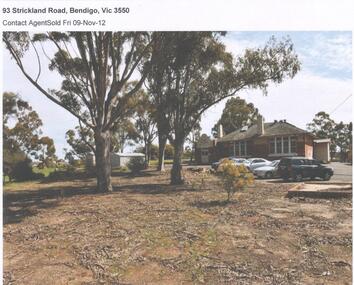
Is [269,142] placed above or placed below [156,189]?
above

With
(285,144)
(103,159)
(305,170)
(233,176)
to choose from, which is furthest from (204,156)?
(233,176)

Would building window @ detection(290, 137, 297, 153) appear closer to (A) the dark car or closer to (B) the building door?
(B) the building door

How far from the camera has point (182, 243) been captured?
8.48 meters

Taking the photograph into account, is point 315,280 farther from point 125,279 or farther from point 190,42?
point 190,42

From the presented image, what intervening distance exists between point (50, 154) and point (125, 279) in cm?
3572

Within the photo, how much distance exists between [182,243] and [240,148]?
42.9 m

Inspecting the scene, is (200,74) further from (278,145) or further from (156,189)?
(278,145)

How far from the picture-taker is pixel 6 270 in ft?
23.4

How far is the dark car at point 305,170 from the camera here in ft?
76.7

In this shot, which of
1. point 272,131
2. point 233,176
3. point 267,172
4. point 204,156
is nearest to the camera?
point 233,176

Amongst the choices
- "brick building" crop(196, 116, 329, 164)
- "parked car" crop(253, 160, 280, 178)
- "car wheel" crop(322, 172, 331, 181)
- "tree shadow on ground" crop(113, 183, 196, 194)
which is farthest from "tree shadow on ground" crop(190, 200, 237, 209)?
"brick building" crop(196, 116, 329, 164)

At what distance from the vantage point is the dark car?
2338 centimetres

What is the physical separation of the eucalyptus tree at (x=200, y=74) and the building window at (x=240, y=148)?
2590 cm

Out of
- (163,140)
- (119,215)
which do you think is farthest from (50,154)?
(119,215)
